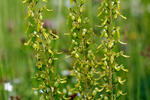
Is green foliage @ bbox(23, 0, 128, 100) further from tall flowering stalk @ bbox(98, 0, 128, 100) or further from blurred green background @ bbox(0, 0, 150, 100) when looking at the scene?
blurred green background @ bbox(0, 0, 150, 100)

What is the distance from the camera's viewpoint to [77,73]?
119 cm

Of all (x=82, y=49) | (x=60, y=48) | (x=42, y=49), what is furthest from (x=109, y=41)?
(x=60, y=48)

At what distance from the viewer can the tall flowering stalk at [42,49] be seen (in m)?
1.09

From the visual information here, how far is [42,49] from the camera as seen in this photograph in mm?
1145

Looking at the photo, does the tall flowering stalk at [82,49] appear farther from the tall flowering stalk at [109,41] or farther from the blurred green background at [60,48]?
the blurred green background at [60,48]

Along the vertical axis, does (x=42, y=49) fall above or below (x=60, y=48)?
above

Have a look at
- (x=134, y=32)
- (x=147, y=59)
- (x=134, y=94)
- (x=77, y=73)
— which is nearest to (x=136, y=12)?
(x=134, y=32)

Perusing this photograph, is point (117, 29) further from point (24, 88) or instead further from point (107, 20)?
point (24, 88)

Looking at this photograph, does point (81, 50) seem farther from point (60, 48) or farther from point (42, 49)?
point (60, 48)

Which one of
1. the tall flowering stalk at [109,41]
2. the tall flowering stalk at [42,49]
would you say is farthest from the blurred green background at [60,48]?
the tall flowering stalk at [109,41]

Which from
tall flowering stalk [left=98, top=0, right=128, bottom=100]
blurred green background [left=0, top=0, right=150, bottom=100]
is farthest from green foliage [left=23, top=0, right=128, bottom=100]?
blurred green background [left=0, top=0, right=150, bottom=100]

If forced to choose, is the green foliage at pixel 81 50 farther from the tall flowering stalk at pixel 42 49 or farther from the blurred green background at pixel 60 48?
the blurred green background at pixel 60 48

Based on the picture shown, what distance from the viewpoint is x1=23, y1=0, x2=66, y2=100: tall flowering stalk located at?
1095 millimetres

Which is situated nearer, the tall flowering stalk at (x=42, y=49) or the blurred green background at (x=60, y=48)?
the tall flowering stalk at (x=42, y=49)
